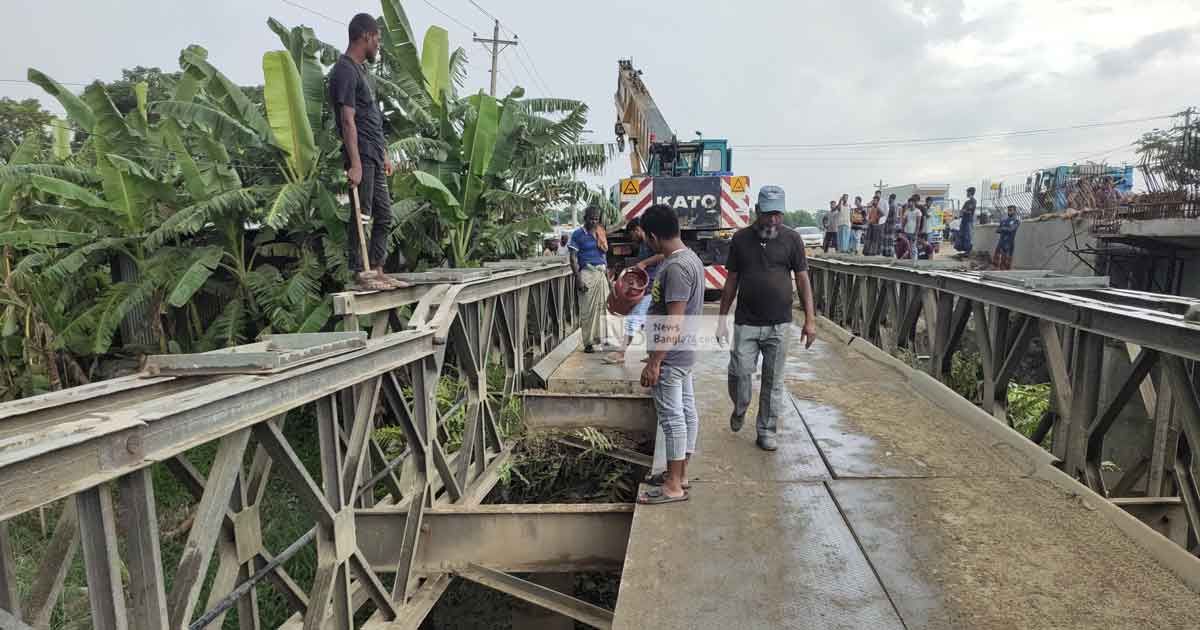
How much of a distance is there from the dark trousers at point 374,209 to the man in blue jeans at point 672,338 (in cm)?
199

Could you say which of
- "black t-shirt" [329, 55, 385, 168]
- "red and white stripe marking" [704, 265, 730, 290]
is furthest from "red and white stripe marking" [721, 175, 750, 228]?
"black t-shirt" [329, 55, 385, 168]

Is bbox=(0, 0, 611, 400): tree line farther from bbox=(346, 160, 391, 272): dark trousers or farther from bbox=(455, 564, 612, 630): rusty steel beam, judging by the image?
bbox=(455, 564, 612, 630): rusty steel beam

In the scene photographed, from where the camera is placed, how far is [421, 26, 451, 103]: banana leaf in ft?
29.0

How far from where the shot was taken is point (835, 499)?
3.59 meters

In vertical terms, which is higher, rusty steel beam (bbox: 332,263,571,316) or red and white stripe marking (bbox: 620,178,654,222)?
red and white stripe marking (bbox: 620,178,654,222)

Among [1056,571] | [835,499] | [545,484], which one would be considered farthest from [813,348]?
[1056,571]

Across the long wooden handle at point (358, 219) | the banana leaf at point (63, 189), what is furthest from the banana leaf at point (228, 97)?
the long wooden handle at point (358, 219)

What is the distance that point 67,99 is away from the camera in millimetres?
8406

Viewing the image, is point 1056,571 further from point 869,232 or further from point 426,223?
point 869,232

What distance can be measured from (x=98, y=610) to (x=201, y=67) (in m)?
8.45

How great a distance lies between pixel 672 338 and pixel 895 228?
1258cm

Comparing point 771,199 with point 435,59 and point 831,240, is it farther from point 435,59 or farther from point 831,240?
point 831,240

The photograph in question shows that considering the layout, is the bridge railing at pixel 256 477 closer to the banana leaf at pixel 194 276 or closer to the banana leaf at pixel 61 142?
the banana leaf at pixel 194 276

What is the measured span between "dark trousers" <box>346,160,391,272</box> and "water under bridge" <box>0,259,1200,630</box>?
1.36 feet
